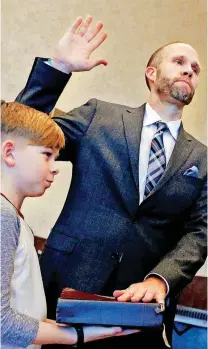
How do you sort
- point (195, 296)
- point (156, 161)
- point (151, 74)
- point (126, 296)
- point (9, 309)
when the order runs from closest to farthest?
point (9, 309) → point (126, 296) → point (156, 161) → point (151, 74) → point (195, 296)

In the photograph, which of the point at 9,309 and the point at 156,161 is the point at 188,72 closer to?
the point at 156,161

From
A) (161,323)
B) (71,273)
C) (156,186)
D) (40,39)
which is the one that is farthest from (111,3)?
(161,323)

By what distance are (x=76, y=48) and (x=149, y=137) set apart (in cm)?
32

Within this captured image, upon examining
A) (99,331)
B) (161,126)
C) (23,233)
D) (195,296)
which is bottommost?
(195,296)

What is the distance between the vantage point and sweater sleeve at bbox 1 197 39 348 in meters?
0.74

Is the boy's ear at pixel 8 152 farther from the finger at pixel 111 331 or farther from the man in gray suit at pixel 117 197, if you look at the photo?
the finger at pixel 111 331

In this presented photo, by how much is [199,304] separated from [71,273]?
3.52 ft

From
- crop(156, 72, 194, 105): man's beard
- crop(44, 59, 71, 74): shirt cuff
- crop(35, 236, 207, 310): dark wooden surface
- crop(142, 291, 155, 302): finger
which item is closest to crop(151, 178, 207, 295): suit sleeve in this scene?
crop(142, 291, 155, 302): finger

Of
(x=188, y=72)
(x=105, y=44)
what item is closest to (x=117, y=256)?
(x=188, y=72)

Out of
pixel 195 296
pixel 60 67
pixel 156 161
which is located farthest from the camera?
pixel 195 296

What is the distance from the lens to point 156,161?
3.82 feet

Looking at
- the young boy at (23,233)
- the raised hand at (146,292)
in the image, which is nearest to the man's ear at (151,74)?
the young boy at (23,233)

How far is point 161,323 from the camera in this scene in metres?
0.82

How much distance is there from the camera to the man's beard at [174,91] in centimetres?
123
